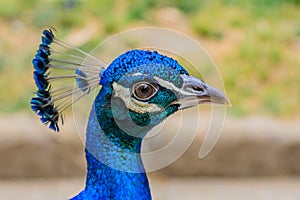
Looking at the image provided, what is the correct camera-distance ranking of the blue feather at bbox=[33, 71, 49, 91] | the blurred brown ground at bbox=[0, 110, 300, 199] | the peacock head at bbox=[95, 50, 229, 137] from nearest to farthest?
the peacock head at bbox=[95, 50, 229, 137], the blue feather at bbox=[33, 71, 49, 91], the blurred brown ground at bbox=[0, 110, 300, 199]

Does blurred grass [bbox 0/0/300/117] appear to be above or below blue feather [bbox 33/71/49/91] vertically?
above

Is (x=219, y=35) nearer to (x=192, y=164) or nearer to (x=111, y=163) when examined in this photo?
(x=192, y=164)

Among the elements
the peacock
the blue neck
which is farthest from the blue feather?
the blue neck

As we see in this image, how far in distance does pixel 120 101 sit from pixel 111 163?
0.15 meters

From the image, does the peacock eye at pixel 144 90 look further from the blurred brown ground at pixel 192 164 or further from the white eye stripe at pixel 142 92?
the blurred brown ground at pixel 192 164

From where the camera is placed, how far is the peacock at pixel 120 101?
5.11 feet

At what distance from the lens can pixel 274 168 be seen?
3.65 meters

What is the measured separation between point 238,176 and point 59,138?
805 millimetres

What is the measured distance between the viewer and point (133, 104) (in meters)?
1.57

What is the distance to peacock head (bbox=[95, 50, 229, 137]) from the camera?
1552 mm

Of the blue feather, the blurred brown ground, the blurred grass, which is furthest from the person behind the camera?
the blurred grass

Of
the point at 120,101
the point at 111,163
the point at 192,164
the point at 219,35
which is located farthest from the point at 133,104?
the point at 219,35

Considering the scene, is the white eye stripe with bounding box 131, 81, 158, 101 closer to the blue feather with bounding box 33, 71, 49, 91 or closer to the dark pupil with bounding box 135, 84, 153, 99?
the dark pupil with bounding box 135, 84, 153, 99

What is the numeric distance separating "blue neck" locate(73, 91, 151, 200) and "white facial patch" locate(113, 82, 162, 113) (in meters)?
0.06
